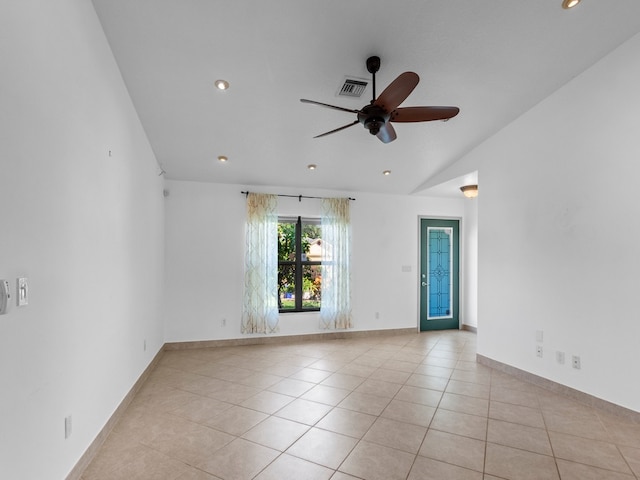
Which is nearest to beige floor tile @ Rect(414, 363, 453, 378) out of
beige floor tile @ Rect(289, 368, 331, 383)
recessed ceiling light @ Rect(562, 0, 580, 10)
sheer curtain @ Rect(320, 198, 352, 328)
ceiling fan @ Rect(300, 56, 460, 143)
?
beige floor tile @ Rect(289, 368, 331, 383)

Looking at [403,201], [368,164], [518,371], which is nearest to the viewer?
[518,371]

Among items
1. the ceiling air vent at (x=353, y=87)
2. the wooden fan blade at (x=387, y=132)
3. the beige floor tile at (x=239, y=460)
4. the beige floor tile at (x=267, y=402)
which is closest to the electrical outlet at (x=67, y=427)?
the beige floor tile at (x=239, y=460)

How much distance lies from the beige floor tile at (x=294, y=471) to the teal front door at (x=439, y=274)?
15.3 feet

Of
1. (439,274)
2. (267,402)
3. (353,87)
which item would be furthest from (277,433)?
(439,274)

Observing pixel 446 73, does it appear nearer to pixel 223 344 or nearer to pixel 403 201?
pixel 403 201

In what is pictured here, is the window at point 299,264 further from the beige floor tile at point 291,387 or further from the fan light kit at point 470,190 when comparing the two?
the fan light kit at point 470,190

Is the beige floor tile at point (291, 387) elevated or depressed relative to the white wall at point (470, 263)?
depressed

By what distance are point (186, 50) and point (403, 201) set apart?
462cm

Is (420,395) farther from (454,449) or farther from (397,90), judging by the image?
(397,90)

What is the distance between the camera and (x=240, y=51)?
2840 mm

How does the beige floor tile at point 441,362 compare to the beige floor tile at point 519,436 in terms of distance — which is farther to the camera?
the beige floor tile at point 441,362

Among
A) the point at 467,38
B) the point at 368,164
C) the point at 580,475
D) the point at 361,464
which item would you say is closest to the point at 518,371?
the point at 580,475

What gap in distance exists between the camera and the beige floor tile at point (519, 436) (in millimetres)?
2521

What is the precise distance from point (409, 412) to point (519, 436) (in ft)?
2.82
